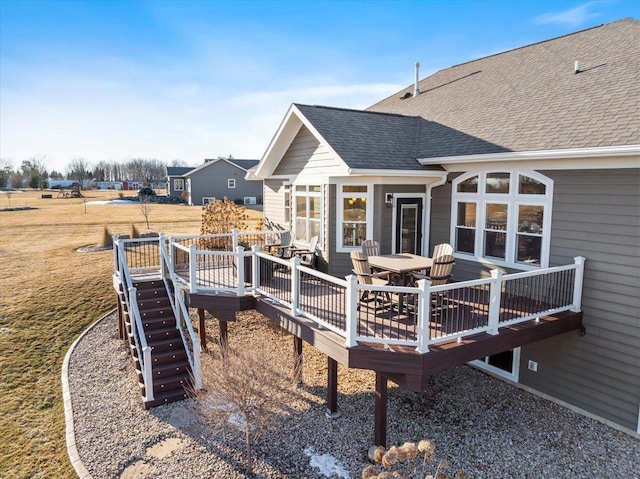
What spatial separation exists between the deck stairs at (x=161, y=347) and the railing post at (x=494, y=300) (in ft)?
20.6

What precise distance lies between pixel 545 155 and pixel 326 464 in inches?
260

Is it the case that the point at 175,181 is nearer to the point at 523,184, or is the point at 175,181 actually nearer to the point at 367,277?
the point at 367,277

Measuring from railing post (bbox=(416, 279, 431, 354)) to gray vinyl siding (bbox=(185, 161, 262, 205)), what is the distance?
46048 mm

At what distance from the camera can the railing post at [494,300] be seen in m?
6.56

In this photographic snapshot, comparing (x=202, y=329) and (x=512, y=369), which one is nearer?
(x=512, y=369)

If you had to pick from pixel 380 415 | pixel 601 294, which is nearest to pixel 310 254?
pixel 380 415

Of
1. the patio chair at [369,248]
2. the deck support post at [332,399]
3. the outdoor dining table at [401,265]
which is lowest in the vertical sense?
the deck support post at [332,399]

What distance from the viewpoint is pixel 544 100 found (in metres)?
9.43

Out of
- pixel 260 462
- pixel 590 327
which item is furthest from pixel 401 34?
pixel 260 462

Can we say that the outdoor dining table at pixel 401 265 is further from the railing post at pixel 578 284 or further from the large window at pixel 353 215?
the railing post at pixel 578 284

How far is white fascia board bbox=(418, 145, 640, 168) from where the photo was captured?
21.7ft

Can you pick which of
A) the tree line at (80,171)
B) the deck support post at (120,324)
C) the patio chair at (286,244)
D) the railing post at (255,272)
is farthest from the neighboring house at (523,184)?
the tree line at (80,171)

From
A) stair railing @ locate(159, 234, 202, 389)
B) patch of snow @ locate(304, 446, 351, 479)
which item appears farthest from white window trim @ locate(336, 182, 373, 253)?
patch of snow @ locate(304, 446, 351, 479)

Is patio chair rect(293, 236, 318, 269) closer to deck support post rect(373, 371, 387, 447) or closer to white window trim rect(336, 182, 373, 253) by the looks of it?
white window trim rect(336, 182, 373, 253)
